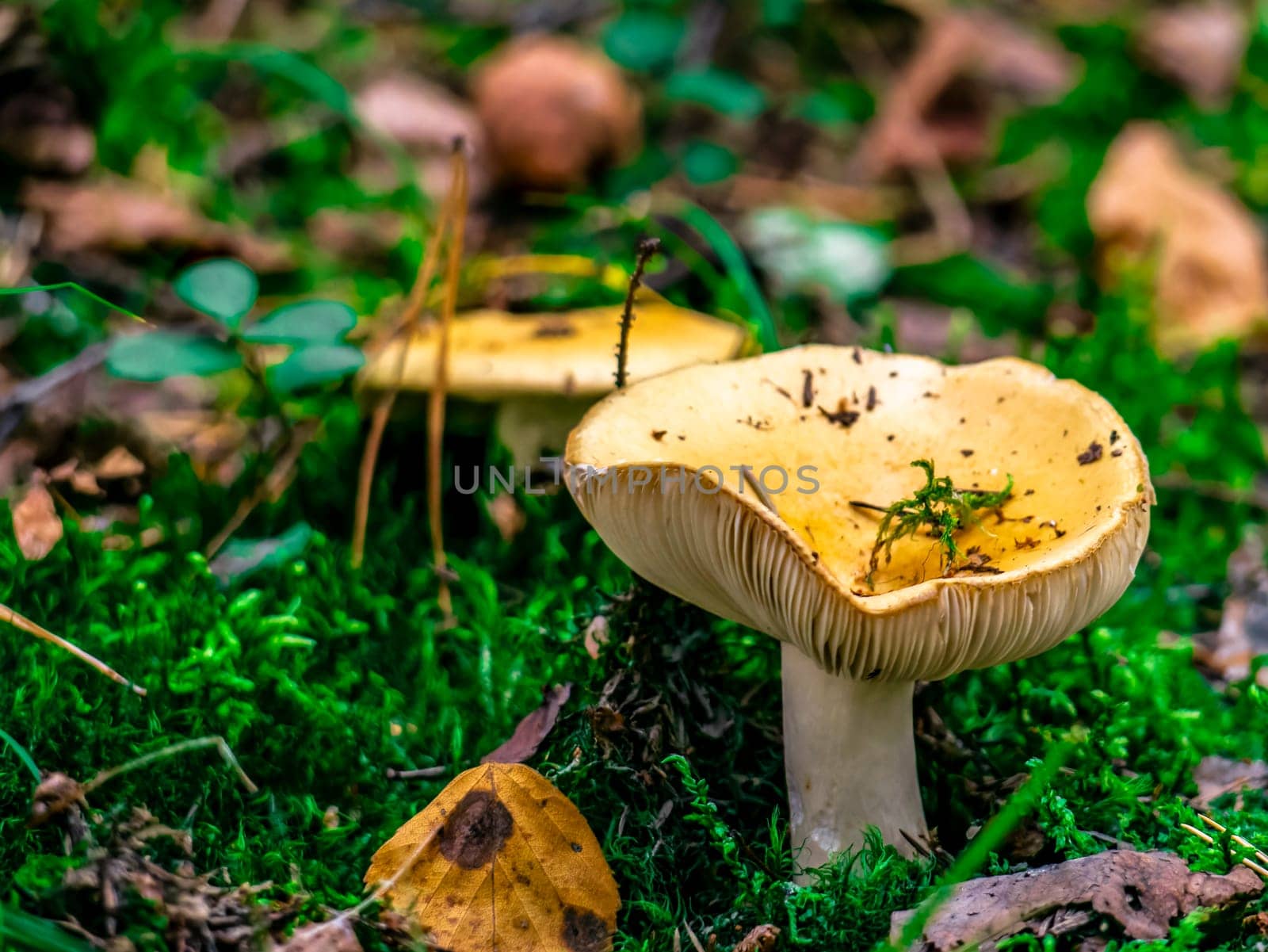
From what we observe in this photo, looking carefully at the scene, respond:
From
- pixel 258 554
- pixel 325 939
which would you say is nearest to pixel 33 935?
pixel 325 939

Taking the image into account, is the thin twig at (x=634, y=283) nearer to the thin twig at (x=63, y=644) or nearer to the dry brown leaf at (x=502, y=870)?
the dry brown leaf at (x=502, y=870)

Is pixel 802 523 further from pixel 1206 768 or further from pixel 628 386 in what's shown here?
pixel 1206 768

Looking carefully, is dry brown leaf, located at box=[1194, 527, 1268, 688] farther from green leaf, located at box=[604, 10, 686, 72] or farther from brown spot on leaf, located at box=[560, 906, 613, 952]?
green leaf, located at box=[604, 10, 686, 72]

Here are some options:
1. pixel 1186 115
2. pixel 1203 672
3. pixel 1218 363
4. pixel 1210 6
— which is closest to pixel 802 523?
pixel 1203 672

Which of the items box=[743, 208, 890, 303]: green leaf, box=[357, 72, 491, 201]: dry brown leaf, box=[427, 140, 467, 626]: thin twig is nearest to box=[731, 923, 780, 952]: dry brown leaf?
box=[427, 140, 467, 626]: thin twig

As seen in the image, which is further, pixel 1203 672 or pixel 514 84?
pixel 514 84

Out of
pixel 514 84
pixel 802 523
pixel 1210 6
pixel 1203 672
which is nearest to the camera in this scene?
pixel 802 523
